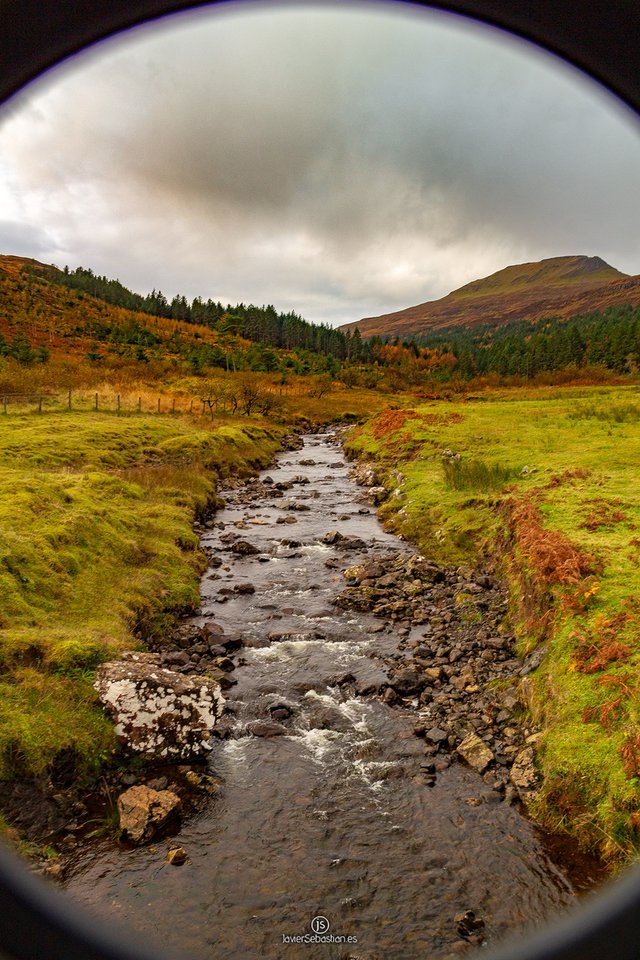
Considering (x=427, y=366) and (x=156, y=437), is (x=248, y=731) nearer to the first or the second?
(x=156, y=437)

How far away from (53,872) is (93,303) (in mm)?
147398

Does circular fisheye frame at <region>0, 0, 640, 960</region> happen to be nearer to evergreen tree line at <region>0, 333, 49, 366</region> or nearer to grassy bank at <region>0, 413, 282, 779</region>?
grassy bank at <region>0, 413, 282, 779</region>

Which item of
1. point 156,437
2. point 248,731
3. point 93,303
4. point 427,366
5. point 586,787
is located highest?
point 93,303

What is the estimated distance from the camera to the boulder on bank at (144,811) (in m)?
6.14

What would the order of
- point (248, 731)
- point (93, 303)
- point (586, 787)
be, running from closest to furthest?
point (586, 787), point (248, 731), point (93, 303)

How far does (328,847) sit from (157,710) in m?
3.19

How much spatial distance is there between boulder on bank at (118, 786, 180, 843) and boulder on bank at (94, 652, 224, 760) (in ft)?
2.50

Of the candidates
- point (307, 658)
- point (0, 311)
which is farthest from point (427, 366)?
point (307, 658)

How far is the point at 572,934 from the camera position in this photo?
147 centimetres

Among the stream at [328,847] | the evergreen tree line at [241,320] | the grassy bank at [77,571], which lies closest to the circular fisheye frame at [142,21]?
the stream at [328,847]

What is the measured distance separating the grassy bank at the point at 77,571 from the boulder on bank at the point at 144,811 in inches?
33.6

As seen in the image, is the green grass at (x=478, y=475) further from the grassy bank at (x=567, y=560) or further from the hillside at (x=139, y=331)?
the hillside at (x=139, y=331)

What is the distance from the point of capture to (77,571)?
1129cm

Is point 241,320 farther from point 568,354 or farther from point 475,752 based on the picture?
point 475,752
